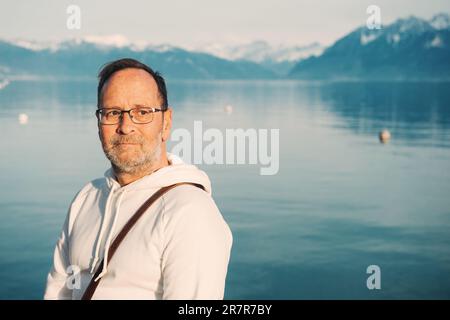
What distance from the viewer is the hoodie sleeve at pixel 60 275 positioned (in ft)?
12.1

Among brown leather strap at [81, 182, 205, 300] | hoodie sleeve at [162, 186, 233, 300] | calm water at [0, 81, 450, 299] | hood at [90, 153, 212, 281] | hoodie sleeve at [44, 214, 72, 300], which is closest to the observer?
hoodie sleeve at [162, 186, 233, 300]

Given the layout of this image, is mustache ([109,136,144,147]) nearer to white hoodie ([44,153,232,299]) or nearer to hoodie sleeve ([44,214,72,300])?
white hoodie ([44,153,232,299])

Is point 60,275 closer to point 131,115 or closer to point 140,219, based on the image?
point 140,219

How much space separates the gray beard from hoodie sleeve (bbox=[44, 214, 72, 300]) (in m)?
0.51

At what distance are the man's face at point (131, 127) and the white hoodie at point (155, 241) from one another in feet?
0.40

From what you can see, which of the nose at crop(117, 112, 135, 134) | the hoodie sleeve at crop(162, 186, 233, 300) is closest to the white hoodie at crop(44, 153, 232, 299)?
the hoodie sleeve at crop(162, 186, 233, 300)

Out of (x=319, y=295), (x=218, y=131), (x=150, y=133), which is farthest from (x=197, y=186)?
(x=218, y=131)

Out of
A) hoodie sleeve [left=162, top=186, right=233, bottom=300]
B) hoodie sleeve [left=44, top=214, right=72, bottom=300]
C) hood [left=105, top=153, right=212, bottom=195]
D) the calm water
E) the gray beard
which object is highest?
the gray beard

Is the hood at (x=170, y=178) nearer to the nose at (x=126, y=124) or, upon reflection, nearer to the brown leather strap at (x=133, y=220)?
the brown leather strap at (x=133, y=220)

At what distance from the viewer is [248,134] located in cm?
3528

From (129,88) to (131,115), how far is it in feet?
0.42

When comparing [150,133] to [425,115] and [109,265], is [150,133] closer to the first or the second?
[109,265]

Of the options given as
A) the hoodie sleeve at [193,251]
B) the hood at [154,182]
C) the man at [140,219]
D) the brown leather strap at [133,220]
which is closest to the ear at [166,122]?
the man at [140,219]

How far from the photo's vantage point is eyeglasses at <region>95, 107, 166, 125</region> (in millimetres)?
3424
